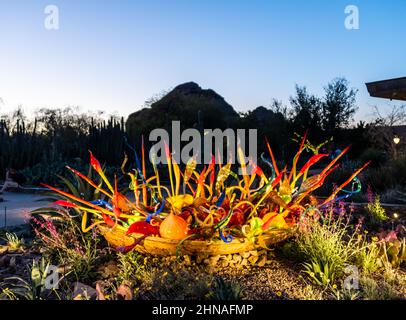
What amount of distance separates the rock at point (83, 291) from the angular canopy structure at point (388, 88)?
6.50 m

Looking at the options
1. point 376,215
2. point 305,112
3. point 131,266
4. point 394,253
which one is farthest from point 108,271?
point 305,112

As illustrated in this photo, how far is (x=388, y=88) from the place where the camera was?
7.28m

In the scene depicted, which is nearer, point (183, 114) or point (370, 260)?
point (370, 260)

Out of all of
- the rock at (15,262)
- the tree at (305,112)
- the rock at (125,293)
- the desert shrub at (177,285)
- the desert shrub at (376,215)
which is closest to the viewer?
the rock at (125,293)

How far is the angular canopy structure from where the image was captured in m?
7.07

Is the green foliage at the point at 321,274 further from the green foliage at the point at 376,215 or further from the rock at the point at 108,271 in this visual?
the green foliage at the point at 376,215

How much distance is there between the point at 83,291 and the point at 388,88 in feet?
21.9

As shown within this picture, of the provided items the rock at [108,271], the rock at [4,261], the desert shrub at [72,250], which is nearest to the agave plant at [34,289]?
the desert shrub at [72,250]

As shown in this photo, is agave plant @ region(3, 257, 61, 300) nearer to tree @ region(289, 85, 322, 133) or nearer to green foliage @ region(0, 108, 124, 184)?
green foliage @ region(0, 108, 124, 184)

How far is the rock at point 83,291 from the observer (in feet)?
7.18

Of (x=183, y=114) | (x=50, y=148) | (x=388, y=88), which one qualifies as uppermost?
(x=388, y=88)

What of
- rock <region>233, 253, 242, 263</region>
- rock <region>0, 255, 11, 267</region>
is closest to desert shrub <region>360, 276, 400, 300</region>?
rock <region>233, 253, 242, 263</region>

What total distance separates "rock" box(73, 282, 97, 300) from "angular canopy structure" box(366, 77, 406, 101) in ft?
21.3

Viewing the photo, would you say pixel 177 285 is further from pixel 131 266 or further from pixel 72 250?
pixel 72 250
